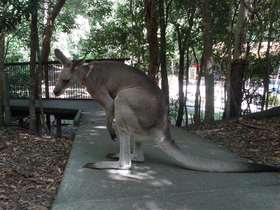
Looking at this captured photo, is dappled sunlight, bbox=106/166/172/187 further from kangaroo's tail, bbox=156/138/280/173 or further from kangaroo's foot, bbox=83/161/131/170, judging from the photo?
kangaroo's tail, bbox=156/138/280/173

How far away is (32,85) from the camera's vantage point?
6.13 m

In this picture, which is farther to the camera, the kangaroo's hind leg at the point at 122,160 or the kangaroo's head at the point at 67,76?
the kangaroo's head at the point at 67,76

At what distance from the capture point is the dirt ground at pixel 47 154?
9.78ft

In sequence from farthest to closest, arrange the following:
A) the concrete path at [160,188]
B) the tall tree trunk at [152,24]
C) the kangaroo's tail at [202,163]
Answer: the tall tree trunk at [152,24], the kangaroo's tail at [202,163], the concrete path at [160,188]

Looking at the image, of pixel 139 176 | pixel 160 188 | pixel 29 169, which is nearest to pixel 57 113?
pixel 29 169

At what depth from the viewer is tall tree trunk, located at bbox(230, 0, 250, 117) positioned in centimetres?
720

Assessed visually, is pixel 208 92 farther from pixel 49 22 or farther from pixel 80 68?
pixel 49 22

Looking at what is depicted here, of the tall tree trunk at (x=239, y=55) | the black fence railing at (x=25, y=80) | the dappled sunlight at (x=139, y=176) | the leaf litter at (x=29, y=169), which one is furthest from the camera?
the black fence railing at (x=25, y=80)

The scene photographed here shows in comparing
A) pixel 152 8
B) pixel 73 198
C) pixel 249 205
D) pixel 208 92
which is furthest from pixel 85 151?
pixel 152 8

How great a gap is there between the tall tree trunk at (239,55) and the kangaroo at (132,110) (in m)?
4.15

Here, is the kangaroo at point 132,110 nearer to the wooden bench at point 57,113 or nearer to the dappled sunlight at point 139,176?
the dappled sunlight at point 139,176

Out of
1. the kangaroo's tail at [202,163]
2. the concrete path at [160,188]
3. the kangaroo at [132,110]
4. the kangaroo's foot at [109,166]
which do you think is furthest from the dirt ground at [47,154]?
the kangaroo's tail at [202,163]

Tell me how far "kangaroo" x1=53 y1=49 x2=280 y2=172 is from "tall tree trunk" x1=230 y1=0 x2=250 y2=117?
4150 mm

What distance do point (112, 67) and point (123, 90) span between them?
1.79 feet
